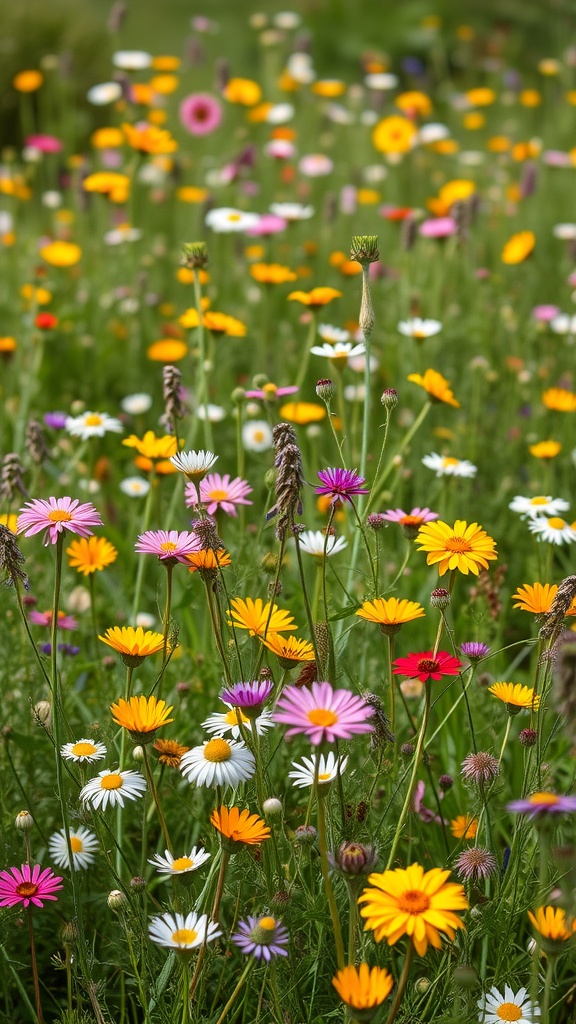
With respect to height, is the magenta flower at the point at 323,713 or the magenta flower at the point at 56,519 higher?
the magenta flower at the point at 56,519

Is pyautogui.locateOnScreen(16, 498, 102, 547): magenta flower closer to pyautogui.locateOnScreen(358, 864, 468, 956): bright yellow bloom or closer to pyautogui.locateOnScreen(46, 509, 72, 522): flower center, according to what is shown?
pyautogui.locateOnScreen(46, 509, 72, 522): flower center

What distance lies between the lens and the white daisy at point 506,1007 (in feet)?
3.93

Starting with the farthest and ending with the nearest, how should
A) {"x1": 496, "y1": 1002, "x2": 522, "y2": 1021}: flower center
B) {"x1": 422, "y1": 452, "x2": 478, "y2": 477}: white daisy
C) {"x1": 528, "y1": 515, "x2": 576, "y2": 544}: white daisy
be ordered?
{"x1": 422, "y1": 452, "x2": 478, "y2": 477}: white daisy < {"x1": 528, "y1": 515, "x2": 576, "y2": 544}: white daisy < {"x1": 496, "y1": 1002, "x2": 522, "y2": 1021}: flower center

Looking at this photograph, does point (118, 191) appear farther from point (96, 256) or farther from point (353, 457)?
point (353, 457)

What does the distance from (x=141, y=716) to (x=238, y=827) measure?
17 cm

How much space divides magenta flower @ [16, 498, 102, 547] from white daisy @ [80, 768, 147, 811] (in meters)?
0.29

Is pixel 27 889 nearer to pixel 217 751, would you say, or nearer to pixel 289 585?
pixel 217 751

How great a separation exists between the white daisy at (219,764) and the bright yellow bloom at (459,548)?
0.32 meters

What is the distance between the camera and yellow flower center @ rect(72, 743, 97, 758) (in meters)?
1.31

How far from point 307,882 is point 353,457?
1161 millimetres

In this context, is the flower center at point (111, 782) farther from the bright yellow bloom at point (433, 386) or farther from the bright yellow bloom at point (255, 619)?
the bright yellow bloom at point (433, 386)

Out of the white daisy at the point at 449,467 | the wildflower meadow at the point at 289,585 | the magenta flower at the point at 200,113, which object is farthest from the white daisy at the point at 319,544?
the magenta flower at the point at 200,113

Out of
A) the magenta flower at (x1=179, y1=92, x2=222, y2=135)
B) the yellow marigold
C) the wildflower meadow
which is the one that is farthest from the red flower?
the magenta flower at (x1=179, y1=92, x2=222, y2=135)

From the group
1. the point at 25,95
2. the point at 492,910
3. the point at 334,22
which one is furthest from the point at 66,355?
the point at 334,22
